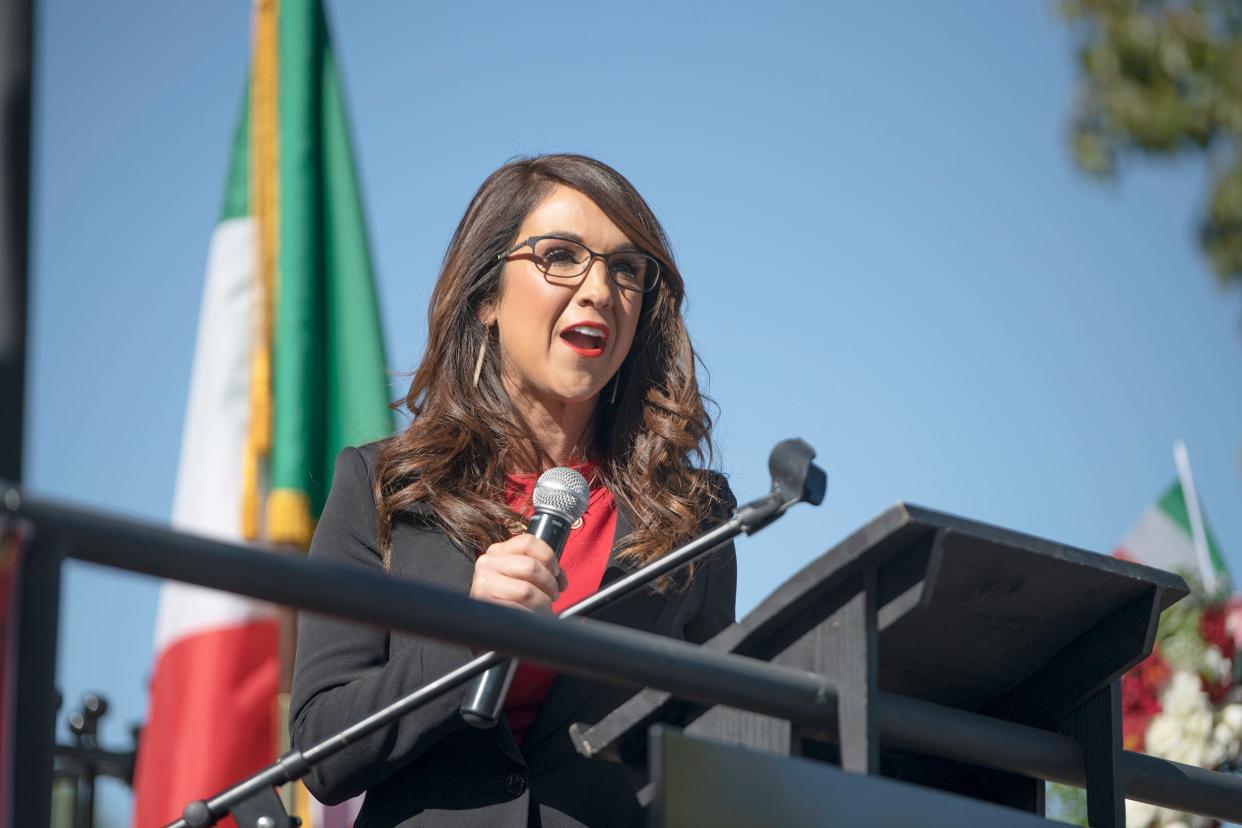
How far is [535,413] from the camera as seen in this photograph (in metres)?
2.97

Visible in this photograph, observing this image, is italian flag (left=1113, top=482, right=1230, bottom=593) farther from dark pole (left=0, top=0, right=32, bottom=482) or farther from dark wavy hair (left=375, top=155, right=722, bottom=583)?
dark pole (left=0, top=0, right=32, bottom=482)

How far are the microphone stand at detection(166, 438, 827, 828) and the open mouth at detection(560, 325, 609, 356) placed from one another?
0.92 m

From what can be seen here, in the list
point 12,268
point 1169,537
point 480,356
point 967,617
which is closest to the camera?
point 12,268

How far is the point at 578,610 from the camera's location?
198cm

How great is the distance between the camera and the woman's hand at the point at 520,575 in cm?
209

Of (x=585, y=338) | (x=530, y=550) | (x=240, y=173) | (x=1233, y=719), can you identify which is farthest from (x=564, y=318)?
(x=240, y=173)

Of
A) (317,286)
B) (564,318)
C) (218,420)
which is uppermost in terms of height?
(317,286)

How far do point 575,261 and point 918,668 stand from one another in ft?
4.06

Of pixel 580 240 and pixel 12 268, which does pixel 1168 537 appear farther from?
pixel 12 268

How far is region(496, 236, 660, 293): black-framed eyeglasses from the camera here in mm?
2988

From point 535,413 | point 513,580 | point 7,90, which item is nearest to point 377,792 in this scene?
point 513,580

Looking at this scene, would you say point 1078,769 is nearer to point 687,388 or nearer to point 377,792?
point 377,792

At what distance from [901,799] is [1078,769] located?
52 cm

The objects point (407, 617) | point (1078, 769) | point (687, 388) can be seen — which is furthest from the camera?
point (687, 388)
